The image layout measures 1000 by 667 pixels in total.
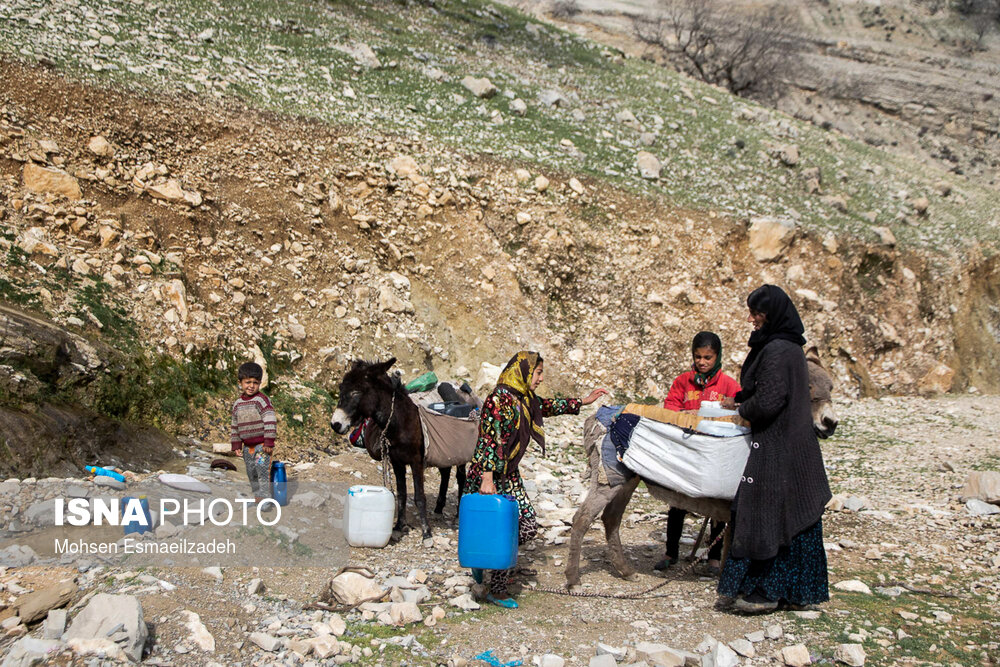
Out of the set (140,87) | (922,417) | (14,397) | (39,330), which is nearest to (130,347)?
(39,330)

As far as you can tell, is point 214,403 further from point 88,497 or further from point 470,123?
point 470,123

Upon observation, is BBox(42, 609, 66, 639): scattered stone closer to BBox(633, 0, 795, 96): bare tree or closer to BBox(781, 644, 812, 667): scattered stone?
BBox(781, 644, 812, 667): scattered stone

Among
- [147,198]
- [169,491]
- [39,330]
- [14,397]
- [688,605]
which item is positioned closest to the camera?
[688,605]

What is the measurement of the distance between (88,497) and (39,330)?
282 centimetres

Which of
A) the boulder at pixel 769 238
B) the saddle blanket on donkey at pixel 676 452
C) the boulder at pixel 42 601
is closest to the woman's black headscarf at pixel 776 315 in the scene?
the saddle blanket on donkey at pixel 676 452

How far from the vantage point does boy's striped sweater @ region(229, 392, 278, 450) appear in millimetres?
6613

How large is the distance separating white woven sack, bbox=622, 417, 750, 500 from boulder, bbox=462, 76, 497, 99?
13805mm

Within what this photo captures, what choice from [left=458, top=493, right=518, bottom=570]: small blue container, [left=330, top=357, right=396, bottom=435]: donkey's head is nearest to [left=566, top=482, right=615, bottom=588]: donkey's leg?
[left=458, top=493, right=518, bottom=570]: small blue container

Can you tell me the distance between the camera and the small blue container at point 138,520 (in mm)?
5746

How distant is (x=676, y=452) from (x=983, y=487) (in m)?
4.64

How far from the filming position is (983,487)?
315 inches

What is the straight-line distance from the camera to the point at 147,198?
11.4 metres

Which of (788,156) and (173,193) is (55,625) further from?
(788,156)

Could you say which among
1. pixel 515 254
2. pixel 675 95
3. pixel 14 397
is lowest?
pixel 14 397
